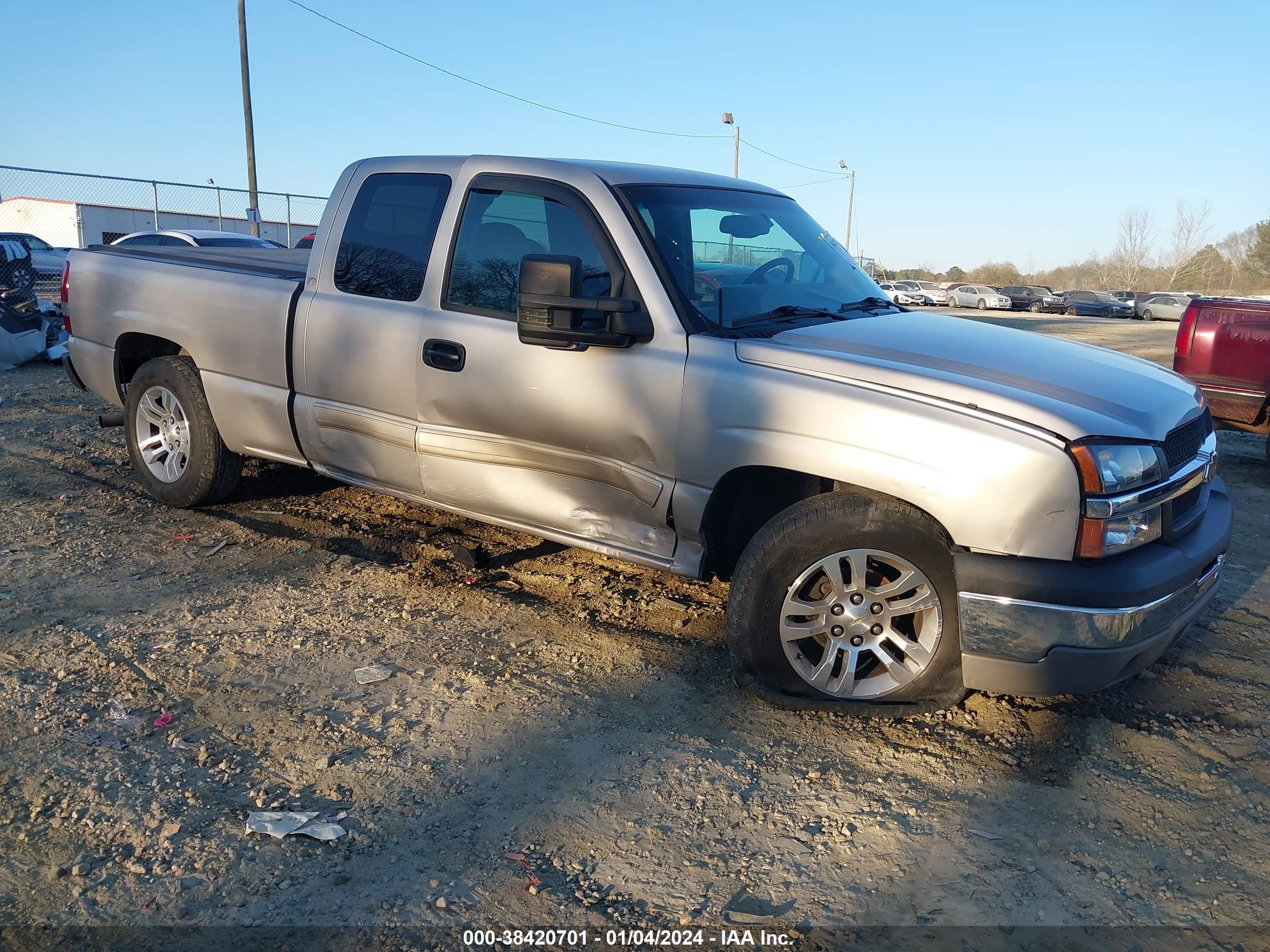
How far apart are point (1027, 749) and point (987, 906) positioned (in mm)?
942

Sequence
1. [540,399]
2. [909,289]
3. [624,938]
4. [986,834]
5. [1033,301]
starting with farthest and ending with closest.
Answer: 1. [909,289]
2. [1033,301]
3. [540,399]
4. [986,834]
5. [624,938]

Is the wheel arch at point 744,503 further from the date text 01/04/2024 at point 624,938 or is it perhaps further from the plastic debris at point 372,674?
the date text 01/04/2024 at point 624,938

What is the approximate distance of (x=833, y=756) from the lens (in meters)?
3.25

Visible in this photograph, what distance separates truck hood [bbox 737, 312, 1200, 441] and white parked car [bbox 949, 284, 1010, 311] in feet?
158

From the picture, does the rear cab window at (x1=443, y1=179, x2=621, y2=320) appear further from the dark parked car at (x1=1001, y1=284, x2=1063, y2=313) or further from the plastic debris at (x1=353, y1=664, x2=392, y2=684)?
the dark parked car at (x1=1001, y1=284, x2=1063, y2=313)

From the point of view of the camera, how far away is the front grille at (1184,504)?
3.39 metres

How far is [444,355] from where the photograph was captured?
423 centimetres

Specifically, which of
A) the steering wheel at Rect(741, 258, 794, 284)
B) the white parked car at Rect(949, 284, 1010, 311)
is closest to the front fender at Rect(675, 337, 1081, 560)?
the steering wheel at Rect(741, 258, 794, 284)

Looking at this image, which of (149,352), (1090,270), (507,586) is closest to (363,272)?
(507,586)

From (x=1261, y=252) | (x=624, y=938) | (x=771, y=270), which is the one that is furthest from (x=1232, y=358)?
(x=1261, y=252)

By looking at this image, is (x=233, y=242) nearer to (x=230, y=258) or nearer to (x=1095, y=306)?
(x=230, y=258)

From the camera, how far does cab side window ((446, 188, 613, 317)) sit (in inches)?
159

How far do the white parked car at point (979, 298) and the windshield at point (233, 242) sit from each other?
133ft

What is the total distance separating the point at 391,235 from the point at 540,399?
129cm
